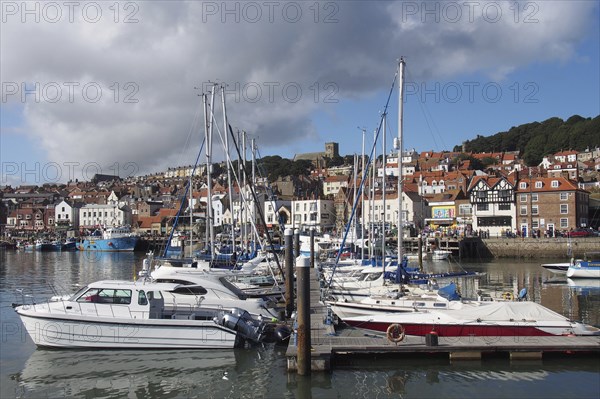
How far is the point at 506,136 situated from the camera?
188 meters

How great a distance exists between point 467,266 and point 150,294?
146 feet

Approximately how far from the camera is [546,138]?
16812 cm

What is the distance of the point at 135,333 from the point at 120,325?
57 cm

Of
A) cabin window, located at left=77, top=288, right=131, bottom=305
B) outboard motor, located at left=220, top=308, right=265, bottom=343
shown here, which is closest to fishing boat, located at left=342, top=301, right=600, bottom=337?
outboard motor, located at left=220, top=308, right=265, bottom=343

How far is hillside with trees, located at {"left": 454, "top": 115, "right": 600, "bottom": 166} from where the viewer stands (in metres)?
162

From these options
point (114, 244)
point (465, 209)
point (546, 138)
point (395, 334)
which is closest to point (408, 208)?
point (465, 209)

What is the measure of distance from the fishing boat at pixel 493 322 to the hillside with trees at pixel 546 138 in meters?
154

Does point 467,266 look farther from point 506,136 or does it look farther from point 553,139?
point 506,136

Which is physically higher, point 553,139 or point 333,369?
point 553,139

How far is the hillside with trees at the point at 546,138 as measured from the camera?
162375 mm

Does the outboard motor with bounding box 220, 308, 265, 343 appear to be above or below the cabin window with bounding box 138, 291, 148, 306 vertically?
below

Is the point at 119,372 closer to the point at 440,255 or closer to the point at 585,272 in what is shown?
the point at 585,272

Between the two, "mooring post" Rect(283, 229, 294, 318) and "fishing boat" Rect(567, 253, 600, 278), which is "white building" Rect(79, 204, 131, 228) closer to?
"fishing boat" Rect(567, 253, 600, 278)

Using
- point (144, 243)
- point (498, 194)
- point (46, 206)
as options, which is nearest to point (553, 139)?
point (498, 194)
